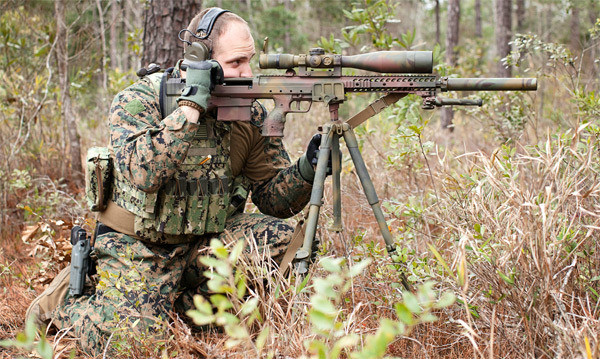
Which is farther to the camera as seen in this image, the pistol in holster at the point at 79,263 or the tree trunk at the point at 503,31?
the tree trunk at the point at 503,31

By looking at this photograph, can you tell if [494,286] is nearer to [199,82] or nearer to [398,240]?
[398,240]

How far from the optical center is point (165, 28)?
4.39 meters

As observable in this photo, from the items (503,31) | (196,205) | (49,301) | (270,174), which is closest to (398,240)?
(270,174)

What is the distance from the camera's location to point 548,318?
2.09 metres

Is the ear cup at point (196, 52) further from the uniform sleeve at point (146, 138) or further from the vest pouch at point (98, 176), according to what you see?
the vest pouch at point (98, 176)

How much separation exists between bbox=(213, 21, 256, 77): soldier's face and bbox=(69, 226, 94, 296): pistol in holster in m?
1.29

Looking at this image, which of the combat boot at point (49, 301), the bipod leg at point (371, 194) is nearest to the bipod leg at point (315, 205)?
the bipod leg at point (371, 194)

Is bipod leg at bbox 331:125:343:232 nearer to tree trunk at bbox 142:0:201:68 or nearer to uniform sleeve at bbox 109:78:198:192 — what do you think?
uniform sleeve at bbox 109:78:198:192

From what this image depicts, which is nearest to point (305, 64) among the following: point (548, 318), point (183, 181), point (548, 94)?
point (183, 181)

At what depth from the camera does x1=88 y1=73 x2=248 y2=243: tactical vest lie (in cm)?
297

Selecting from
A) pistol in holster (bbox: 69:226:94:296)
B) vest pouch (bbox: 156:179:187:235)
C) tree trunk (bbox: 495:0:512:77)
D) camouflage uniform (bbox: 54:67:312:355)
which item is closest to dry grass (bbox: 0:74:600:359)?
camouflage uniform (bbox: 54:67:312:355)

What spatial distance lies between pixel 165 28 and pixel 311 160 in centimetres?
213

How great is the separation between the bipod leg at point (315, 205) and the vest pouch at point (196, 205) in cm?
73

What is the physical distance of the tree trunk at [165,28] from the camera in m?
4.38
